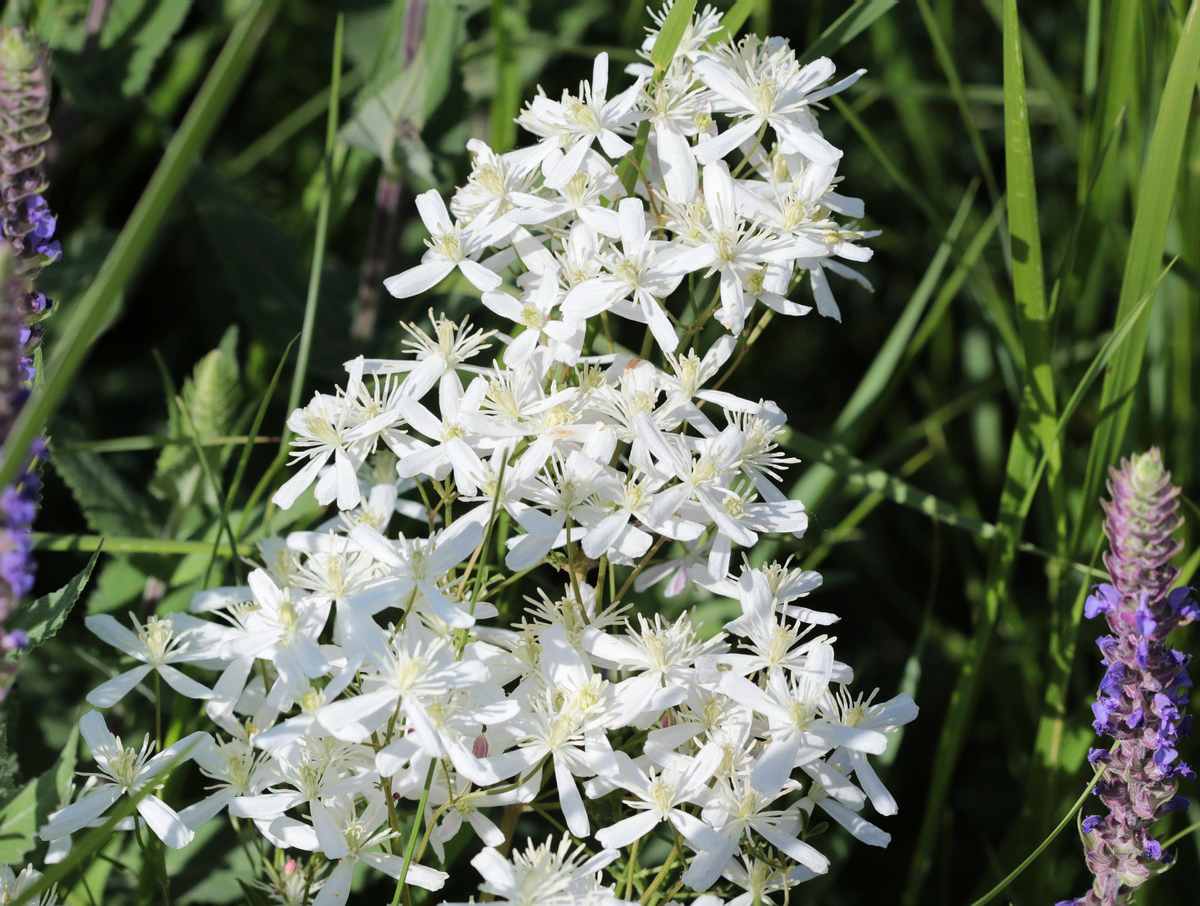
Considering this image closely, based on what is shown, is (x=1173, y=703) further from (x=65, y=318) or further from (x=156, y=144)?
(x=156, y=144)

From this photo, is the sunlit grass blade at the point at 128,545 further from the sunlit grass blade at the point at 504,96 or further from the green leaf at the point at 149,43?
the green leaf at the point at 149,43

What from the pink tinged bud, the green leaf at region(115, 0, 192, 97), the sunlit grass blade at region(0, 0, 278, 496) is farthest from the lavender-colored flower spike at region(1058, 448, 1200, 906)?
the green leaf at region(115, 0, 192, 97)

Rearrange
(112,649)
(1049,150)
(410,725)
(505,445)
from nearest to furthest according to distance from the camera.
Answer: (410,725) → (505,445) → (112,649) → (1049,150)

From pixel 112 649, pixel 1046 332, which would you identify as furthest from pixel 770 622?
pixel 112 649

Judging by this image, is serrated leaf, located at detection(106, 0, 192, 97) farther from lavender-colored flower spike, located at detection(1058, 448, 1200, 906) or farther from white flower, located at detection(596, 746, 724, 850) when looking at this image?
lavender-colored flower spike, located at detection(1058, 448, 1200, 906)

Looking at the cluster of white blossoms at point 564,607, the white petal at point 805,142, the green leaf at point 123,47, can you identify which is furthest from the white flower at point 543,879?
the green leaf at point 123,47

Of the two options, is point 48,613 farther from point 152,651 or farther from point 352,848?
point 352,848
